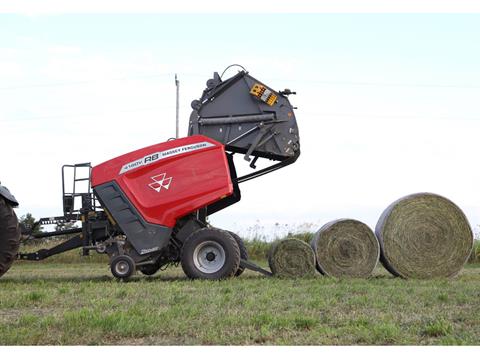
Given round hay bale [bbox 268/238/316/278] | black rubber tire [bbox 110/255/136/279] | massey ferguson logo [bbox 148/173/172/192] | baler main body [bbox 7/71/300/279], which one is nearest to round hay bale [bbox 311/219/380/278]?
round hay bale [bbox 268/238/316/278]

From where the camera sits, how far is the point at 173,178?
11.1 meters

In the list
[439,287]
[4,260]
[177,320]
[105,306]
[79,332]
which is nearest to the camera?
[79,332]

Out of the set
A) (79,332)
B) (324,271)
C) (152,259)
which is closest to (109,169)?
Result: (152,259)

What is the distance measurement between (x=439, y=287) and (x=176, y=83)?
70.5 feet

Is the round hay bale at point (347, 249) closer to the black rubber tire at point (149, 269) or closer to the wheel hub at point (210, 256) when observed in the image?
the wheel hub at point (210, 256)

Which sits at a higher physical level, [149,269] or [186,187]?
[186,187]

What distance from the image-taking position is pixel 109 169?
1131 centimetres

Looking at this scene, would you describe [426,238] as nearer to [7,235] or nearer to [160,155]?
[160,155]

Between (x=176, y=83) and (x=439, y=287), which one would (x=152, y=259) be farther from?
(x=176, y=83)

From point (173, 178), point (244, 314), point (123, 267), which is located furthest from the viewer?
A: point (173, 178)

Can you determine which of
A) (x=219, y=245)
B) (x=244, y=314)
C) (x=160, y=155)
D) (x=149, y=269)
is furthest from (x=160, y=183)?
(x=244, y=314)

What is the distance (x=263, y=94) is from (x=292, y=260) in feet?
9.29

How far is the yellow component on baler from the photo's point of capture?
11.6 metres

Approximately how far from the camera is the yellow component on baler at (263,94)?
1157 cm
